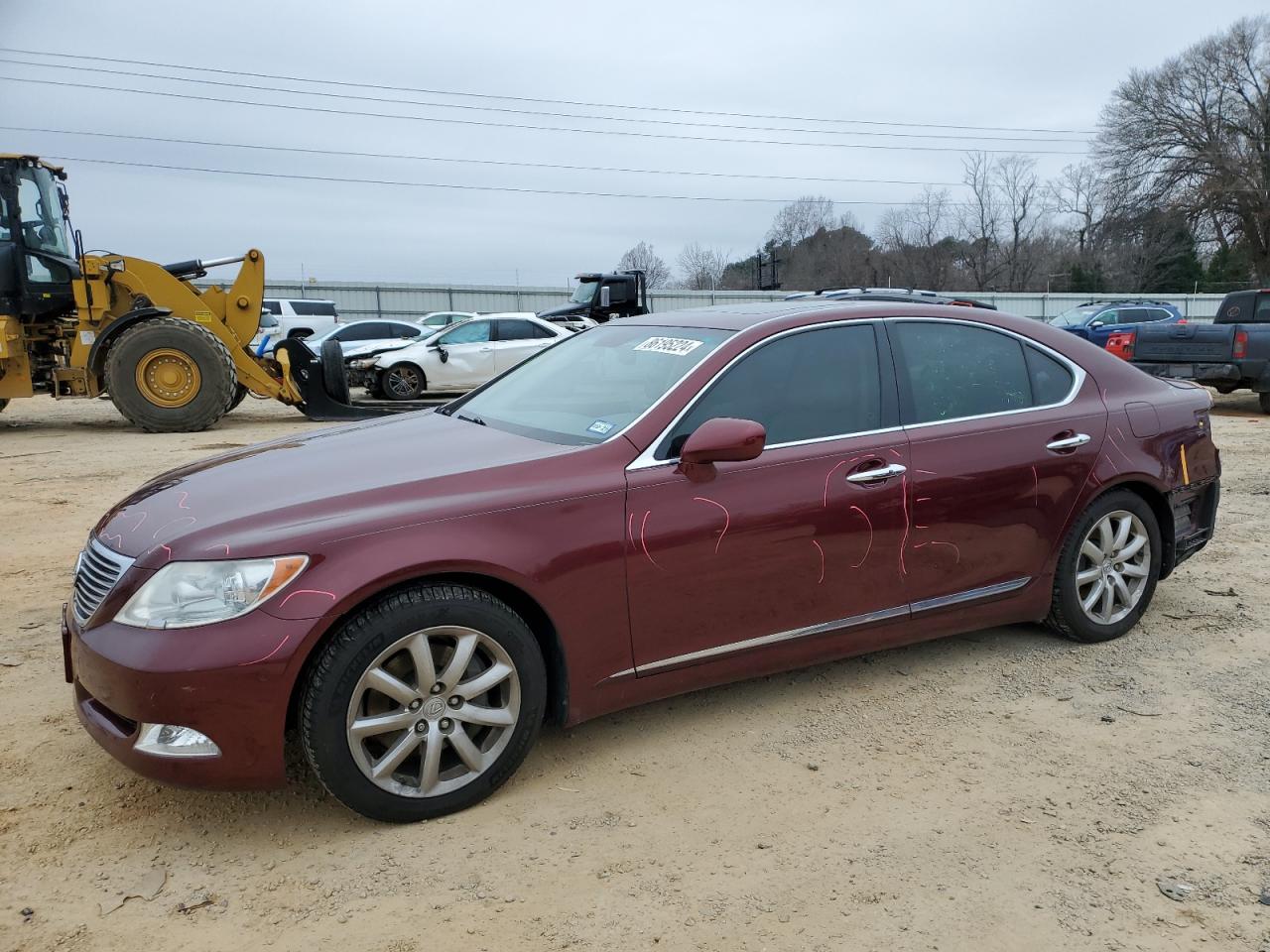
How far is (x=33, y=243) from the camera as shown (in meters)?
11.9

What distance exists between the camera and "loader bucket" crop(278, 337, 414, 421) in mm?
12695

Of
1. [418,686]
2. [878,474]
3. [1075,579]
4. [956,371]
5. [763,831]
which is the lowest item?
[763,831]

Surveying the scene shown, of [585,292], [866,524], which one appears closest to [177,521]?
[866,524]

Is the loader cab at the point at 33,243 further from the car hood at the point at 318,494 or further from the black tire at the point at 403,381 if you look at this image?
the car hood at the point at 318,494

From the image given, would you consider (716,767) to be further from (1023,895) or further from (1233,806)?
(1233,806)

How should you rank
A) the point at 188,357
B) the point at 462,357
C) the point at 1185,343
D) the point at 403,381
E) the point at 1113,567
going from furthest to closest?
the point at 462,357 → the point at 403,381 → the point at 1185,343 → the point at 188,357 → the point at 1113,567

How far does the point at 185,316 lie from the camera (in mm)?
12578

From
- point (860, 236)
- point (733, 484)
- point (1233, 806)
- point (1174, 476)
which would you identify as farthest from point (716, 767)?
point (860, 236)

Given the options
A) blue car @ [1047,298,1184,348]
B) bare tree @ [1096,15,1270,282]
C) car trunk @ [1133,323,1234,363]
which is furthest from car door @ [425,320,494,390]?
bare tree @ [1096,15,1270,282]

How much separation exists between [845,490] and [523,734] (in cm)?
144

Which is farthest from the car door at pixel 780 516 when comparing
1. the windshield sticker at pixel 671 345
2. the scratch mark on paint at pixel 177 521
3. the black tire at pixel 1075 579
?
the scratch mark on paint at pixel 177 521

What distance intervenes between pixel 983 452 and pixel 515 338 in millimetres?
14322

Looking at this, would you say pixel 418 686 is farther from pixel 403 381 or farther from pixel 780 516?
pixel 403 381

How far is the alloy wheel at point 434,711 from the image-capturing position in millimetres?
2736
